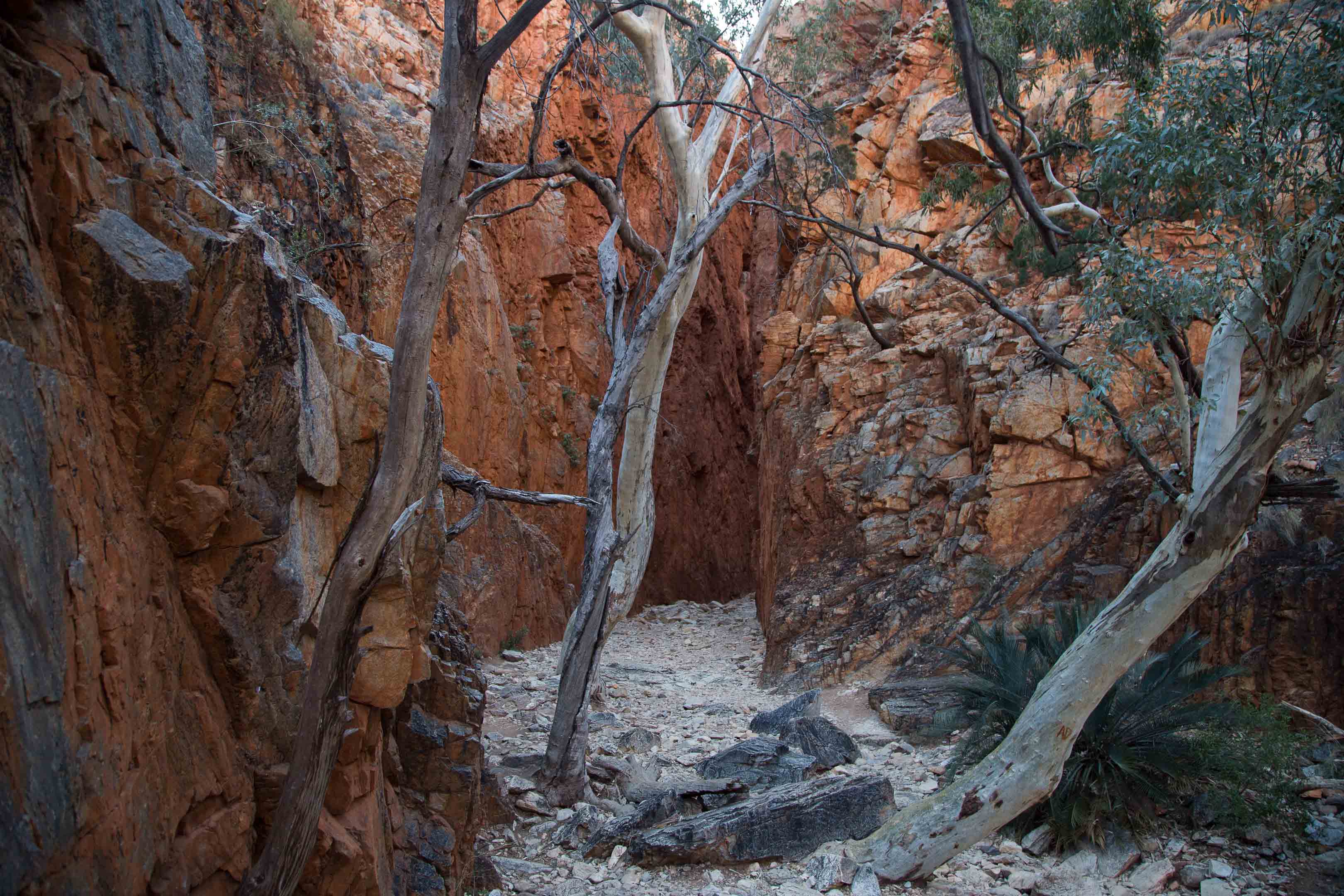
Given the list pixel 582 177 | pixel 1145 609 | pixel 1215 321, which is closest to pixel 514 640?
pixel 582 177

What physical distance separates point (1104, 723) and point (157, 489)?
552 centimetres

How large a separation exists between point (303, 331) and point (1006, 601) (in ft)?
27.5

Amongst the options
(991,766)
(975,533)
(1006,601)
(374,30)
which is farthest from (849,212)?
(991,766)

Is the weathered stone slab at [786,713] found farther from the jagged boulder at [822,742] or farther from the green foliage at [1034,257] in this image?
the green foliage at [1034,257]

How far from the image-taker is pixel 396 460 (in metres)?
3.52

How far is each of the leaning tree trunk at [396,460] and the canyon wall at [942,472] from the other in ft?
15.6

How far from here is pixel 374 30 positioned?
567 inches

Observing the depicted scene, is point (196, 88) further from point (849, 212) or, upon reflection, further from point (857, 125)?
point (857, 125)

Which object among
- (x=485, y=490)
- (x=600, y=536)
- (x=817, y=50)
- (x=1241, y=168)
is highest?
(x=817, y=50)

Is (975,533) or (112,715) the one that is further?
(975,533)

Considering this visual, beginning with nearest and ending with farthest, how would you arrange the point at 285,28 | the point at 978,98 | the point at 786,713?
the point at 978,98 < the point at 786,713 < the point at 285,28

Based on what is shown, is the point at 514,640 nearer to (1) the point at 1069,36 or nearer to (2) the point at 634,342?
(2) the point at 634,342

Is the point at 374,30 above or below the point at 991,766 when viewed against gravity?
above

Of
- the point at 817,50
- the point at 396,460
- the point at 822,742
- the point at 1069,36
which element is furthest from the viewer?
the point at 817,50
